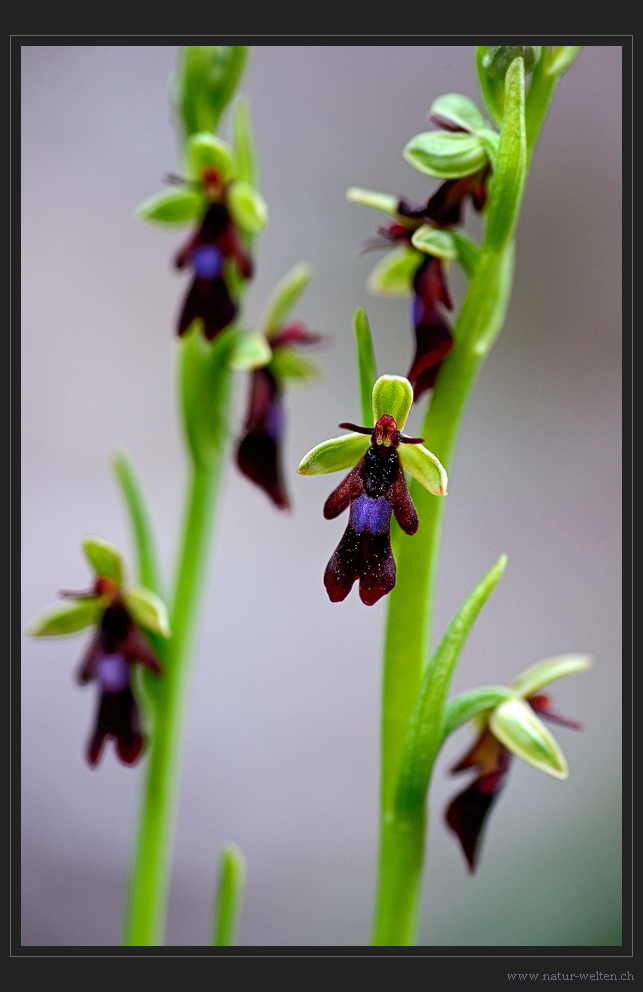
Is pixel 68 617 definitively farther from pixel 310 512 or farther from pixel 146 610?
pixel 310 512

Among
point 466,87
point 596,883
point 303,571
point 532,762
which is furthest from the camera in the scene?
point 303,571

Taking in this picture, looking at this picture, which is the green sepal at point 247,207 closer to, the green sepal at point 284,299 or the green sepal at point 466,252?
the green sepal at point 284,299

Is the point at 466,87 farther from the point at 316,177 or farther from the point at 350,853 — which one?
the point at 350,853

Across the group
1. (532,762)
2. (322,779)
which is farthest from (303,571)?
(532,762)

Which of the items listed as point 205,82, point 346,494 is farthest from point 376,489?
point 205,82

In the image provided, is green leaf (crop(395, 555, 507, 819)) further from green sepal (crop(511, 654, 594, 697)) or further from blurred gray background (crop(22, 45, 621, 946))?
blurred gray background (crop(22, 45, 621, 946))

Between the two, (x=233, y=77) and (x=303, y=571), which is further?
(x=303, y=571)

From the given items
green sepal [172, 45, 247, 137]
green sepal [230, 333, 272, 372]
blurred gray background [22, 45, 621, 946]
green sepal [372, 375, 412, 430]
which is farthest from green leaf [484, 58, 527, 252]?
blurred gray background [22, 45, 621, 946]
